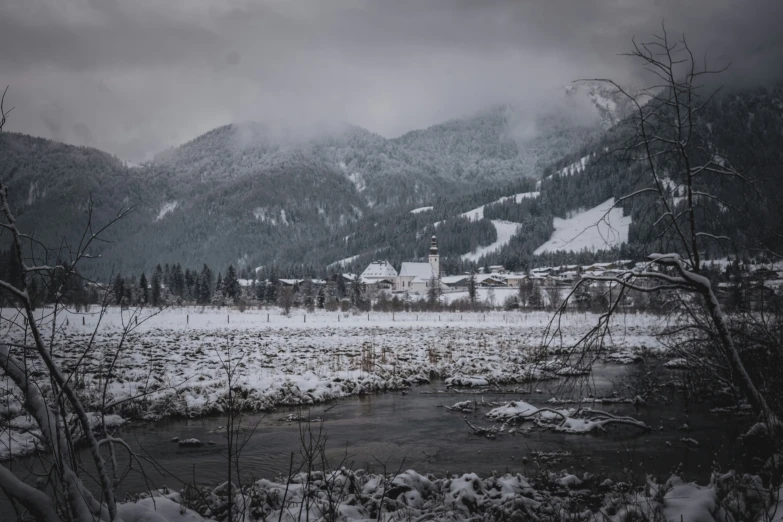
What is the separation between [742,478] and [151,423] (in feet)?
43.4

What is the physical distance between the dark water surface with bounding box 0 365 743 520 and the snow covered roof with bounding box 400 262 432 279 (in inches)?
5604

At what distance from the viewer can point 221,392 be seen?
15.0 metres

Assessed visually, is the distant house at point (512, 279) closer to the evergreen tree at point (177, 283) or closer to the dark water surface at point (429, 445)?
the evergreen tree at point (177, 283)

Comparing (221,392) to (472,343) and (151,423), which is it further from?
(472,343)

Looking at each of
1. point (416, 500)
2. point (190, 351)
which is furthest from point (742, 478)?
point (190, 351)

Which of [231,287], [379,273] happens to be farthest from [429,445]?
[379,273]

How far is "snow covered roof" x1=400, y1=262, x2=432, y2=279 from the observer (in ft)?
516

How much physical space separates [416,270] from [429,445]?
14893 cm

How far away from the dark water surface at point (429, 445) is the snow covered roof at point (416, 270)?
142332 millimetres

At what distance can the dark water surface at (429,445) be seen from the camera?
902 centimetres

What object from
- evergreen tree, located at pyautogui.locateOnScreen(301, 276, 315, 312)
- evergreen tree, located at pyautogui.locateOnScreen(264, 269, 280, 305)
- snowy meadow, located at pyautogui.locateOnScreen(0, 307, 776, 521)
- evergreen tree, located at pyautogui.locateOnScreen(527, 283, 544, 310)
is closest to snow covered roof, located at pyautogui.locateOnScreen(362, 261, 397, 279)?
evergreen tree, located at pyautogui.locateOnScreen(264, 269, 280, 305)

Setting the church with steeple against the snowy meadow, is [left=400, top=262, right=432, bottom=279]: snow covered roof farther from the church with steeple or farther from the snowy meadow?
the snowy meadow

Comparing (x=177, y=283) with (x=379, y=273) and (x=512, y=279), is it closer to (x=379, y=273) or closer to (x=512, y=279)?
(x=379, y=273)

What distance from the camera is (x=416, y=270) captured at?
6284 inches
